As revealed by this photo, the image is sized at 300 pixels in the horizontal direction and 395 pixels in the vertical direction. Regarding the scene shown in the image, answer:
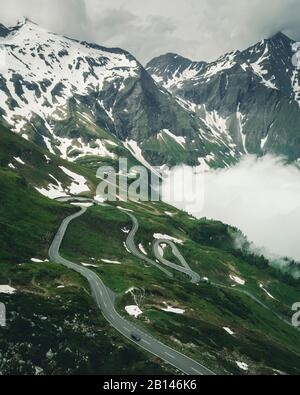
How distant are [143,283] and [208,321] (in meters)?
27.7

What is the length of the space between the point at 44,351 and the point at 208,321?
213 feet

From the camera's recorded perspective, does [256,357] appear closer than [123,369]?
No
